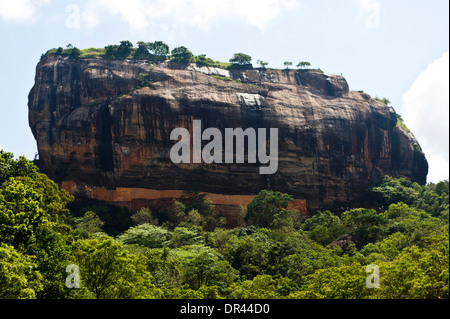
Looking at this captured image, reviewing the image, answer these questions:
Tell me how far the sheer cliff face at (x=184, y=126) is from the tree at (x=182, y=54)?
1214 millimetres

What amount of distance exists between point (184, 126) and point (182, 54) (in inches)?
381

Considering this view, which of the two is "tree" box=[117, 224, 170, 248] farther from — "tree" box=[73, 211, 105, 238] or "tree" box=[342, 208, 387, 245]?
"tree" box=[342, 208, 387, 245]

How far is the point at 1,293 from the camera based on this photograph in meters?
14.3

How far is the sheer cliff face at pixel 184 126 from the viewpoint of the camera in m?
43.2

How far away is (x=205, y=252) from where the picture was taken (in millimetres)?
24188

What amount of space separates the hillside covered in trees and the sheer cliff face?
13.1 feet

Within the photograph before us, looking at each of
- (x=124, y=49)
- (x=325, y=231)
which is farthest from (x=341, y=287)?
(x=124, y=49)

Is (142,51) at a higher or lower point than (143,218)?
higher

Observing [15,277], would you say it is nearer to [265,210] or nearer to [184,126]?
[265,210]

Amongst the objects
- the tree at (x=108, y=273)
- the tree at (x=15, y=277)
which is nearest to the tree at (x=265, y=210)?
the tree at (x=108, y=273)

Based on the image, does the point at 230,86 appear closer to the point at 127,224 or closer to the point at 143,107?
the point at 143,107

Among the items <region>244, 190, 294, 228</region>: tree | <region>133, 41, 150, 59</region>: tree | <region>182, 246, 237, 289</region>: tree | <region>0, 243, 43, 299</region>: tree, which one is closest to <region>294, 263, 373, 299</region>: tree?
<region>182, 246, 237, 289</region>: tree

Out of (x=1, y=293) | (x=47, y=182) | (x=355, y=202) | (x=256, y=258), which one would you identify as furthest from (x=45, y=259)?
(x=355, y=202)

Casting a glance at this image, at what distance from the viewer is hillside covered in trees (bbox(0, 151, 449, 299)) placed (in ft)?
52.3
